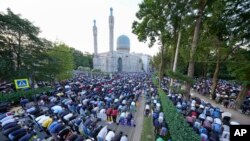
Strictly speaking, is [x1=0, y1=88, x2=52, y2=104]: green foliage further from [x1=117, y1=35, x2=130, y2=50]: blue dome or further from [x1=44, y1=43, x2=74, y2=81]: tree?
[x1=117, y1=35, x2=130, y2=50]: blue dome

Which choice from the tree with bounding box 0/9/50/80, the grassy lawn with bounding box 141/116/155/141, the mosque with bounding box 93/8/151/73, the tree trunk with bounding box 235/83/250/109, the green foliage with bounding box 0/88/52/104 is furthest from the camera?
the mosque with bounding box 93/8/151/73

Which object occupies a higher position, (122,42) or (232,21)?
(122,42)

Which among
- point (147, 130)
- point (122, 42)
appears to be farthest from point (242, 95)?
point (122, 42)

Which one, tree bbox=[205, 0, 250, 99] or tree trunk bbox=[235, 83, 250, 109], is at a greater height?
tree bbox=[205, 0, 250, 99]

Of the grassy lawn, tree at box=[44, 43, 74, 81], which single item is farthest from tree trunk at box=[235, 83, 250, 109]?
tree at box=[44, 43, 74, 81]

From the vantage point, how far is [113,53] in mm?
78312

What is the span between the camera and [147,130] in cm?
1188

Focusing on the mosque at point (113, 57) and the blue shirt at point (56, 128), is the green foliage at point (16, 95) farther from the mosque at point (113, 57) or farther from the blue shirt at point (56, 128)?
the mosque at point (113, 57)

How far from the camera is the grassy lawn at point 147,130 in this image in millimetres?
10585

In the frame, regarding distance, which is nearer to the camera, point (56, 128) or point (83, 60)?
point (56, 128)

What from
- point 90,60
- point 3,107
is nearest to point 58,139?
point 3,107

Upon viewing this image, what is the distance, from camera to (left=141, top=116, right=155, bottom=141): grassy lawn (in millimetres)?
10585

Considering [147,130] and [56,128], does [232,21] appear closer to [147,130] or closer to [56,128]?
[147,130]

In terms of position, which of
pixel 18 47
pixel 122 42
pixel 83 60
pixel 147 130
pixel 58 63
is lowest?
pixel 147 130
